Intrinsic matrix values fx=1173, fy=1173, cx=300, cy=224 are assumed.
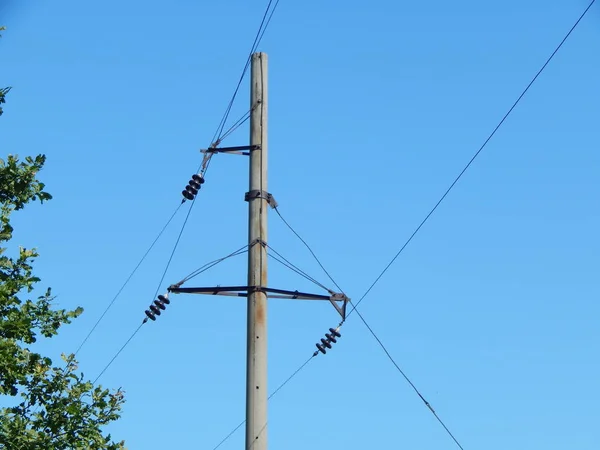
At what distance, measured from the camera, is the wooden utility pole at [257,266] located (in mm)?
12500

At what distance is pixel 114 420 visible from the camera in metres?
13.4

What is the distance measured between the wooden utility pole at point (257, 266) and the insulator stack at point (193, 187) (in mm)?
871

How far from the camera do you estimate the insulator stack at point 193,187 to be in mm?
14078

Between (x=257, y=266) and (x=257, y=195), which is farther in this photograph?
(x=257, y=195)

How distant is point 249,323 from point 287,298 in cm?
58

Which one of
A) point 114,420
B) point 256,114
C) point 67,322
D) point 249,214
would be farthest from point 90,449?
point 256,114

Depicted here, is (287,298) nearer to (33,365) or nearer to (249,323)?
(249,323)

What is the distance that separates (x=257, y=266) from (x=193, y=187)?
1.61 metres

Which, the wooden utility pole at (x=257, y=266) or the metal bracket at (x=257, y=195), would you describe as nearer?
the wooden utility pole at (x=257, y=266)

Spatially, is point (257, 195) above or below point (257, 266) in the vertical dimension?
above

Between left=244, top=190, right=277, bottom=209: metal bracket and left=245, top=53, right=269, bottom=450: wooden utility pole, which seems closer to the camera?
left=245, top=53, right=269, bottom=450: wooden utility pole

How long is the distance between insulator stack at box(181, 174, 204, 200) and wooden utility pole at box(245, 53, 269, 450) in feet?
2.86

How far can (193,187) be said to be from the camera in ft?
46.2

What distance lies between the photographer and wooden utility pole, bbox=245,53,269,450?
12500 mm
